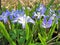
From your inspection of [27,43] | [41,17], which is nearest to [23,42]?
[27,43]

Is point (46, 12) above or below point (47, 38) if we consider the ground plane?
above

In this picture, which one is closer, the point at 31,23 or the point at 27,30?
the point at 27,30

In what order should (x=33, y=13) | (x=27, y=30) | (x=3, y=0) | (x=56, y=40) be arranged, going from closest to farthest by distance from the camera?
(x=27, y=30) < (x=56, y=40) < (x=33, y=13) < (x=3, y=0)

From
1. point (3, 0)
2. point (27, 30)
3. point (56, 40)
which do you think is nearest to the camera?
point (27, 30)

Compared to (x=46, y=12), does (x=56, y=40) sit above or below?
below

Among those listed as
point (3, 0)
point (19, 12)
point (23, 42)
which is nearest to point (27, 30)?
point (23, 42)

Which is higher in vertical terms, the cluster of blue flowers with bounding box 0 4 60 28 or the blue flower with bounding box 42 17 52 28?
the cluster of blue flowers with bounding box 0 4 60 28

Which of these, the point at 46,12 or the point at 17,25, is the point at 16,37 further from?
the point at 46,12

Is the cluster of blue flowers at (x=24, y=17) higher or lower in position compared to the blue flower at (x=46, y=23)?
higher

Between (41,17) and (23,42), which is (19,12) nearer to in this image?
(41,17)
